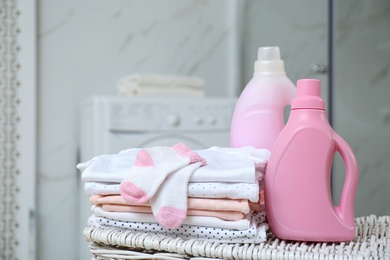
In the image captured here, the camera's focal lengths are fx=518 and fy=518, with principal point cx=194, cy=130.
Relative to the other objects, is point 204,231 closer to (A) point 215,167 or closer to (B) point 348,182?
(A) point 215,167

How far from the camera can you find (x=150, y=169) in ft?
2.50

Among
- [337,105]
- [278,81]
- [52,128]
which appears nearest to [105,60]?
[52,128]

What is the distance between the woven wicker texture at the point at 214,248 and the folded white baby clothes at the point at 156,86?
62.0 inches

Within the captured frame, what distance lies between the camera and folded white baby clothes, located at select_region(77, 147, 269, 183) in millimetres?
739

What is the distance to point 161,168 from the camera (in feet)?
2.51

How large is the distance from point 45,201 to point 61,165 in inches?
7.6

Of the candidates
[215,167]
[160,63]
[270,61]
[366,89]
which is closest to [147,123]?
[160,63]

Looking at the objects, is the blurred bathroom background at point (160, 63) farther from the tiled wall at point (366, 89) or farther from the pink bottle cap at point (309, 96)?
the pink bottle cap at point (309, 96)

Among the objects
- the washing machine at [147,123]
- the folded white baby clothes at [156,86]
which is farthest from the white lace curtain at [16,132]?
the folded white baby clothes at [156,86]

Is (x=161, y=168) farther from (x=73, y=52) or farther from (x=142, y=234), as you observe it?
(x=73, y=52)

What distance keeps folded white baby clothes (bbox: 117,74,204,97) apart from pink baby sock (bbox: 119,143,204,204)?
1554 mm

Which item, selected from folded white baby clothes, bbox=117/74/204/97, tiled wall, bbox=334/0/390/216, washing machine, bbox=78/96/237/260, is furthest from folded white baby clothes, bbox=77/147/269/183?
folded white baby clothes, bbox=117/74/204/97

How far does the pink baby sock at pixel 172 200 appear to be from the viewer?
28.9 inches

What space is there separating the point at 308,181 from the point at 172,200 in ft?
0.65
